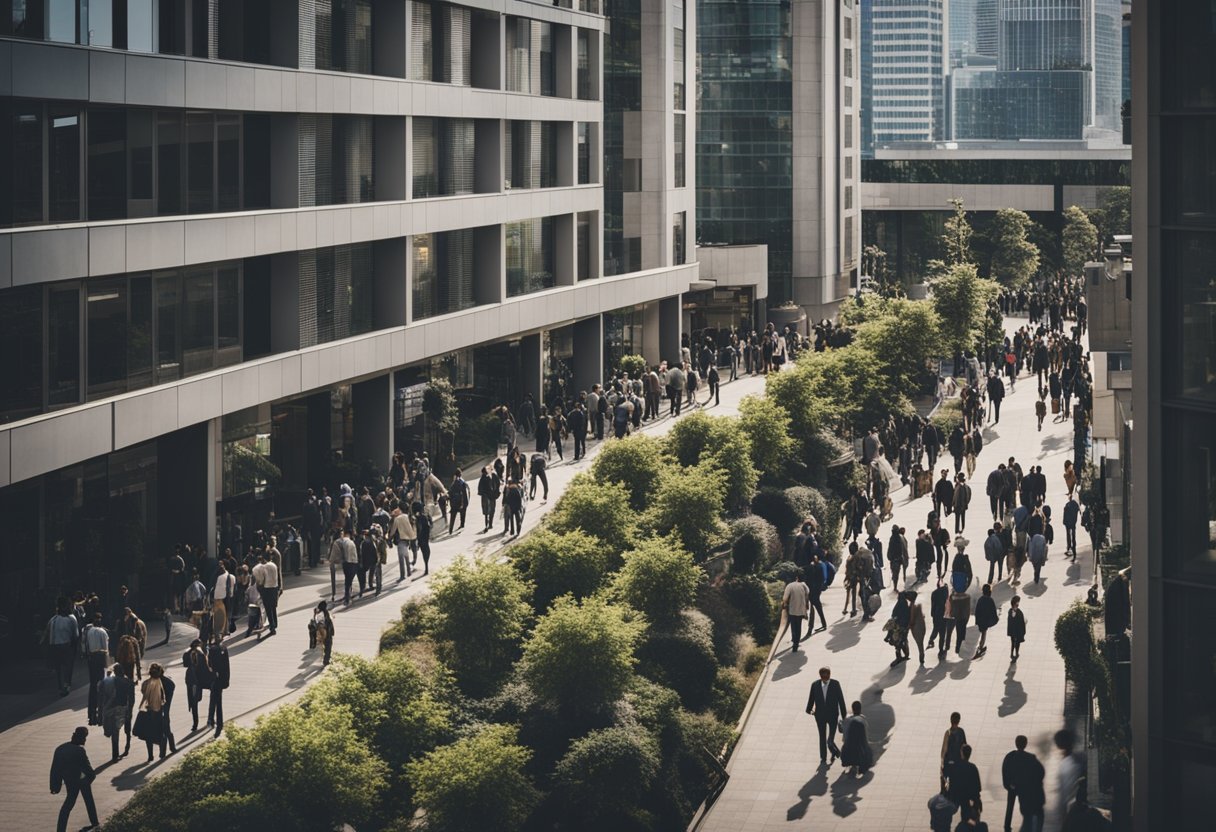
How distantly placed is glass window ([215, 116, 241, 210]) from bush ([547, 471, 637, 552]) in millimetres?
10112

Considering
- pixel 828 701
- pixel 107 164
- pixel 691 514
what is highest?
pixel 107 164

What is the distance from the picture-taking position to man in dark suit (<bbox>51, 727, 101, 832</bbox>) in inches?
898

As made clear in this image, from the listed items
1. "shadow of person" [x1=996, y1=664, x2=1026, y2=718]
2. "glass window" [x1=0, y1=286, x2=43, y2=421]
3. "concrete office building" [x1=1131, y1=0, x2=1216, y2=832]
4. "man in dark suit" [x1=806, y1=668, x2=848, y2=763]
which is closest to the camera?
"concrete office building" [x1=1131, y1=0, x2=1216, y2=832]

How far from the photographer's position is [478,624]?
27.3 m

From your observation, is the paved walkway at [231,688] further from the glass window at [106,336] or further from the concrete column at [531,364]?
the concrete column at [531,364]

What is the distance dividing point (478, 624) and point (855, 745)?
592 centimetres

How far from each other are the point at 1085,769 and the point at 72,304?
61.1ft

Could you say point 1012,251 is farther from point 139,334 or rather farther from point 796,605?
point 139,334

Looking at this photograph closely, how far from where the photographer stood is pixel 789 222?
8894 centimetres

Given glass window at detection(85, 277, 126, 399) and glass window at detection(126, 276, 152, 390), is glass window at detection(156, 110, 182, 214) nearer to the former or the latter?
glass window at detection(126, 276, 152, 390)

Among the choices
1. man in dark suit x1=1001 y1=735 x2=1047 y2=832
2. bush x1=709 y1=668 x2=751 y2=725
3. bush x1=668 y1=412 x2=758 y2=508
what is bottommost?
bush x1=709 y1=668 x2=751 y2=725

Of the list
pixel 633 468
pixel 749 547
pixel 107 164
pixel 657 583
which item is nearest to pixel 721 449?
pixel 633 468

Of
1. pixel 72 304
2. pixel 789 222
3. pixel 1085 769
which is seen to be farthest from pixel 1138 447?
pixel 789 222

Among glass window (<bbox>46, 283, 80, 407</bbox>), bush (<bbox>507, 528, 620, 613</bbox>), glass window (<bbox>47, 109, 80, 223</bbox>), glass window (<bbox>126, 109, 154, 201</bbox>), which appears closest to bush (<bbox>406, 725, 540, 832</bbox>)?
bush (<bbox>507, 528, 620, 613</bbox>)
